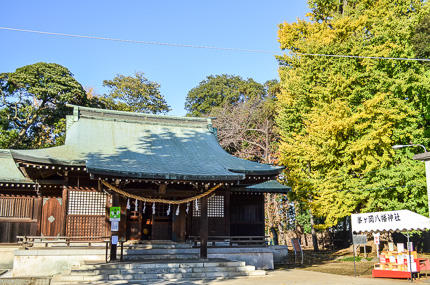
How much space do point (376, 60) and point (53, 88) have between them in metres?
26.1

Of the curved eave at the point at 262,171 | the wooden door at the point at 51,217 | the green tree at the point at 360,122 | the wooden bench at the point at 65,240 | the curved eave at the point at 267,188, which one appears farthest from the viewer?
the curved eave at the point at 267,188

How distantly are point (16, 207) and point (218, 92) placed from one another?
Result: 32.3 meters

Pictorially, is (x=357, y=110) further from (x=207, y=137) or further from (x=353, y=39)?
(x=207, y=137)

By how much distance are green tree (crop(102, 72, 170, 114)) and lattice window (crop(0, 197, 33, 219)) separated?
22.2m

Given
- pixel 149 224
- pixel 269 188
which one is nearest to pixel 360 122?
pixel 269 188

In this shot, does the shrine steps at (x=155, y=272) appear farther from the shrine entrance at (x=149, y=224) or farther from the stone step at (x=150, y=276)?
the shrine entrance at (x=149, y=224)

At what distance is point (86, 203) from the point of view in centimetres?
1633

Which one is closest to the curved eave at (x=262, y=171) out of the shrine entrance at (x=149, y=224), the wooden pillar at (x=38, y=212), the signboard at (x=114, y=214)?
the shrine entrance at (x=149, y=224)

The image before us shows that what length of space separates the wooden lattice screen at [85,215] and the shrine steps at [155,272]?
10.4ft

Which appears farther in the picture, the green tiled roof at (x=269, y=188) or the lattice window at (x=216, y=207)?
the green tiled roof at (x=269, y=188)

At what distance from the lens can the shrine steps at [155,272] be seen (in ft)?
40.0

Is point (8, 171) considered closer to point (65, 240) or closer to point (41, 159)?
point (65, 240)

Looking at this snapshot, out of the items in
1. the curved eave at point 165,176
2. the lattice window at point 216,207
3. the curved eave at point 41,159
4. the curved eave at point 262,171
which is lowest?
the lattice window at point 216,207

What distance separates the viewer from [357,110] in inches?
776
